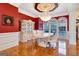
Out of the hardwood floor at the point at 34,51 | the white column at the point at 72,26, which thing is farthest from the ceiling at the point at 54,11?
the hardwood floor at the point at 34,51

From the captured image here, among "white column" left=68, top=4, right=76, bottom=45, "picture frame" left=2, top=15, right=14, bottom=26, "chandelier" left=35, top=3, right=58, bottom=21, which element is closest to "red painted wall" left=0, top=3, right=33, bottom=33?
"picture frame" left=2, top=15, right=14, bottom=26

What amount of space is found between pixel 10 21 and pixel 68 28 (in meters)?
1.13

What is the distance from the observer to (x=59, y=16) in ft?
7.25

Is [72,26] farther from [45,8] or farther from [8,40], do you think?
[8,40]

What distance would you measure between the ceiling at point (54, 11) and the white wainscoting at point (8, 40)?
1.54 ft

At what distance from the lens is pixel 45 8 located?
89.9 inches

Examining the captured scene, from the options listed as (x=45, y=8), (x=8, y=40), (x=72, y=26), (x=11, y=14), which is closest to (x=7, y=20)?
(x=11, y=14)

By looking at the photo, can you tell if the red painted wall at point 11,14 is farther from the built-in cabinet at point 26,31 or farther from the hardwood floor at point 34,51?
the hardwood floor at point 34,51

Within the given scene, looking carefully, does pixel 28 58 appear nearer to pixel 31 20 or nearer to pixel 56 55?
pixel 56 55

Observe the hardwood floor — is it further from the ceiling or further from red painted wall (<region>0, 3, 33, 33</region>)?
the ceiling

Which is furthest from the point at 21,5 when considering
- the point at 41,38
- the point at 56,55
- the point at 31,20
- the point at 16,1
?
the point at 56,55

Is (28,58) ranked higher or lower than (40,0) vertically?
lower

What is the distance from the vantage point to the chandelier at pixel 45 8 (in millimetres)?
2254

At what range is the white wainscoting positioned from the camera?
2182 mm
